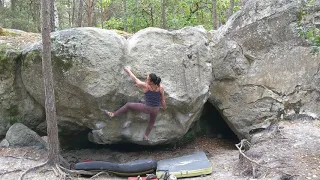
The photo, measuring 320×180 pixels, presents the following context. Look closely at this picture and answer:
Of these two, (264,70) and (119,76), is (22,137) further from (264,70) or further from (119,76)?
(264,70)

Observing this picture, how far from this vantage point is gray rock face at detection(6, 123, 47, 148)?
26.8ft

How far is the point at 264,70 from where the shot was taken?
909 cm

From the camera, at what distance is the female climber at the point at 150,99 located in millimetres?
7285

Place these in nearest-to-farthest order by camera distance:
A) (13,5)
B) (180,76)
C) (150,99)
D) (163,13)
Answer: (150,99)
(180,76)
(163,13)
(13,5)

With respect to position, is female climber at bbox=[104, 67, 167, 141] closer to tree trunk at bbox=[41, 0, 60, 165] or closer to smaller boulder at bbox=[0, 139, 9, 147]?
tree trunk at bbox=[41, 0, 60, 165]

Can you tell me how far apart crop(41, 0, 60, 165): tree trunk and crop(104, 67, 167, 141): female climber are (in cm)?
142

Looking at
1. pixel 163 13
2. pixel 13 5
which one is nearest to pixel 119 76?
pixel 163 13

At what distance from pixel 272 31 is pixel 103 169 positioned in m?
5.54

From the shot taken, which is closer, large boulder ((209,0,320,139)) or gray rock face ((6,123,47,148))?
gray rock face ((6,123,47,148))

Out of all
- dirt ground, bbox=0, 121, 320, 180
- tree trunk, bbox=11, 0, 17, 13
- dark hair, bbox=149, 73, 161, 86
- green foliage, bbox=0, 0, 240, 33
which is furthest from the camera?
tree trunk, bbox=11, 0, 17, 13

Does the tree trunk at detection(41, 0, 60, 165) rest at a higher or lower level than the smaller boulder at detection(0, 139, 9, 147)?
higher

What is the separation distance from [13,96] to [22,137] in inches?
40.0

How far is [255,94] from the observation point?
356 inches

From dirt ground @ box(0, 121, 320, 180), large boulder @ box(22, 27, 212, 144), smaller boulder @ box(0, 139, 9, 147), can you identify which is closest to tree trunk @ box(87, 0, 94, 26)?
dirt ground @ box(0, 121, 320, 180)
